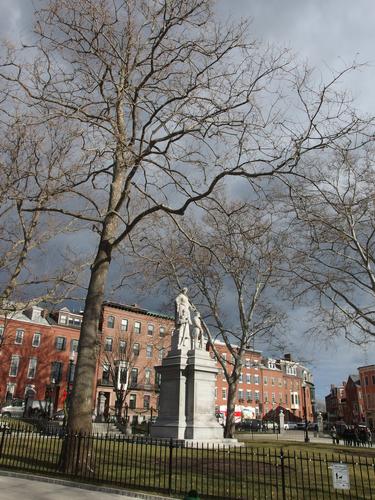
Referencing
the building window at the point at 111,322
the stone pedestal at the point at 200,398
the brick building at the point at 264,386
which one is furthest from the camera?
the brick building at the point at 264,386

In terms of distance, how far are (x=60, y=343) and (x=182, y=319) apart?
128 feet

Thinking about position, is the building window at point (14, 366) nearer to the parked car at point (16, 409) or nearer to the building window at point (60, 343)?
the parked car at point (16, 409)

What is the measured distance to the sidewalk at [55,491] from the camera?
8.18 meters

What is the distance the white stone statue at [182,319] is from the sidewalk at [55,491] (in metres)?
11.9

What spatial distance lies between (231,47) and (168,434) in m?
15.1

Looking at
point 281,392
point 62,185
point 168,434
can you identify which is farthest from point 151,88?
point 281,392

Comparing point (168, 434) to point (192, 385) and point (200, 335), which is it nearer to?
point (192, 385)

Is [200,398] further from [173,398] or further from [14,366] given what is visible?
[14,366]

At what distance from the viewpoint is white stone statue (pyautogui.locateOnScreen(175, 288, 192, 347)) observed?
2138 centimetres

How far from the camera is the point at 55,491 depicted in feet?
28.5

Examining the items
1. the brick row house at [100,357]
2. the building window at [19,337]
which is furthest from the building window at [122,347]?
the building window at [19,337]

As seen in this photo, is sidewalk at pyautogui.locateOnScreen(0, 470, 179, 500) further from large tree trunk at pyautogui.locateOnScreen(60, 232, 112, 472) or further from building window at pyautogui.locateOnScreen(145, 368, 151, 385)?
building window at pyautogui.locateOnScreen(145, 368, 151, 385)

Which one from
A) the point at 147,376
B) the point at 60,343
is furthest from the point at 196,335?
the point at 147,376

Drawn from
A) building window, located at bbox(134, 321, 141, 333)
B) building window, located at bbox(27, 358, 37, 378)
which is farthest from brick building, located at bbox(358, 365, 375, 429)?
building window, located at bbox(27, 358, 37, 378)
